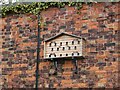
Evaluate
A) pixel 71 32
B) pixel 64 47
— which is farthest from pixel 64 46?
pixel 71 32

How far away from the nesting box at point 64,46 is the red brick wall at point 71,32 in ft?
0.43

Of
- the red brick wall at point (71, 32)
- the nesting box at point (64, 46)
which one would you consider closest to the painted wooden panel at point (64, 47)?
the nesting box at point (64, 46)

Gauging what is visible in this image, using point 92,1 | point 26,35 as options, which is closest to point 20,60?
point 26,35

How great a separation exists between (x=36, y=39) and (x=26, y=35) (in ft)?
0.79

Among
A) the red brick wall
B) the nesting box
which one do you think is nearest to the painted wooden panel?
the nesting box

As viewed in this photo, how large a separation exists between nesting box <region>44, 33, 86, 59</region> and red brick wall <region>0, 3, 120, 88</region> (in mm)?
131

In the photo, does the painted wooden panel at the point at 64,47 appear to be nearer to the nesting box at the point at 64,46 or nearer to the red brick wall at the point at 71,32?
the nesting box at the point at 64,46

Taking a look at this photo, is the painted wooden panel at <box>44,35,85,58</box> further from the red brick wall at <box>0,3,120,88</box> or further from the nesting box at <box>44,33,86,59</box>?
the red brick wall at <box>0,3,120,88</box>

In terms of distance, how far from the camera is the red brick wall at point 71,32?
22.6 feet

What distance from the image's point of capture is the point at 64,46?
280 inches

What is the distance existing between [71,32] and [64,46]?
0.31 m

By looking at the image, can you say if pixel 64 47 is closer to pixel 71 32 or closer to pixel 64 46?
pixel 64 46

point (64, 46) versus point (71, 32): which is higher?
point (71, 32)

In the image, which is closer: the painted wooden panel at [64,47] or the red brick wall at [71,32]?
the red brick wall at [71,32]
